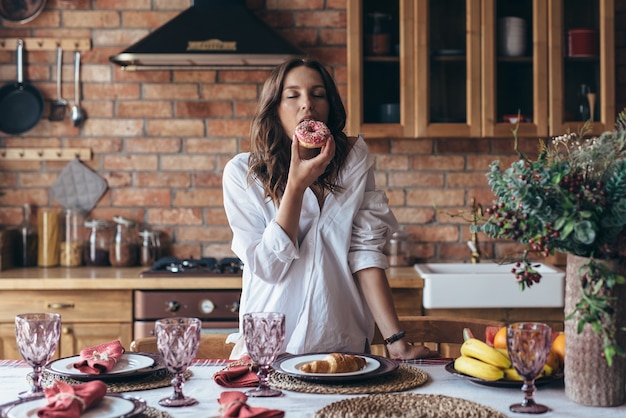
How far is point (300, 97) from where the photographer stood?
2262 mm

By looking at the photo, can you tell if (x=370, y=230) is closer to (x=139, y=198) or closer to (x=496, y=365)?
(x=496, y=365)

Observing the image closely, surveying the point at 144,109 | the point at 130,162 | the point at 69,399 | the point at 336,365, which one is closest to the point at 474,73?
the point at 144,109

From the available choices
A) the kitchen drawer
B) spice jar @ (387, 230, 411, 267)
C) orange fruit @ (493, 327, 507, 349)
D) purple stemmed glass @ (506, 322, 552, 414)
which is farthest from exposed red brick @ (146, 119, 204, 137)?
purple stemmed glass @ (506, 322, 552, 414)

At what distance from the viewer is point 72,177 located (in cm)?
390

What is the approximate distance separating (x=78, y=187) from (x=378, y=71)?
55.5 inches

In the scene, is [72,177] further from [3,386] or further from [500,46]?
[3,386]

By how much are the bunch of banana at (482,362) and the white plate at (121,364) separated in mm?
603

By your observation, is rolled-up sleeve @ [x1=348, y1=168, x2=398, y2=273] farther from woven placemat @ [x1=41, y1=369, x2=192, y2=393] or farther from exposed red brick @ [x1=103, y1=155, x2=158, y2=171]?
exposed red brick @ [x1=103, y1=155, x2=158, y2=171]

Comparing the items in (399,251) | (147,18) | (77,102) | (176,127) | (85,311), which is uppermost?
(147,18)

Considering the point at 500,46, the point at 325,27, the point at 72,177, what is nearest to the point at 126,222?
the point at 72,177

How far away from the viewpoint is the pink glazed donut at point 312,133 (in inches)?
83.3

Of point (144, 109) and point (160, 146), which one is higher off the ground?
point (144, 109)

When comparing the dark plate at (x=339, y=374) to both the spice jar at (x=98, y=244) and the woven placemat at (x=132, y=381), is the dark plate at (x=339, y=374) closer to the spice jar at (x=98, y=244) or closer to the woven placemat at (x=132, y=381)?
the woven placemat at (x=132, y=381)

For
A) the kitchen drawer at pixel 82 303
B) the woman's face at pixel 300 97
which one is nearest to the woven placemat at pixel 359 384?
the woman's face at pixel 300 97
